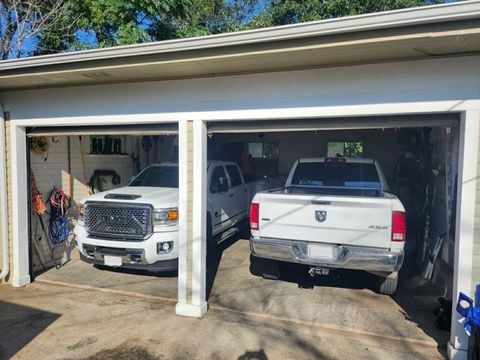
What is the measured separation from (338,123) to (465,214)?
159 cm

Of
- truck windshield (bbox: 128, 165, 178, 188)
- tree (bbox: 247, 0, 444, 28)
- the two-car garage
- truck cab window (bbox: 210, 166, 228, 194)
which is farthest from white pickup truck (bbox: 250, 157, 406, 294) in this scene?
tree (bbox: 247, 0, 444, 28)

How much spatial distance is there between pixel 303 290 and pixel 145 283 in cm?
253

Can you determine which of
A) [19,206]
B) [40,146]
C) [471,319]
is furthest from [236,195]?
[471,319]

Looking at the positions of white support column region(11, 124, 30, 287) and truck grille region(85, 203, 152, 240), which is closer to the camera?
truck grille region(85, 203, 152, 240)

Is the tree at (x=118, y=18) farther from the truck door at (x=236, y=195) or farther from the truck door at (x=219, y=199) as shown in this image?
the truck door at (x=219, y=199)

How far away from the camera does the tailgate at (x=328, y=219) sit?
14.8 feet

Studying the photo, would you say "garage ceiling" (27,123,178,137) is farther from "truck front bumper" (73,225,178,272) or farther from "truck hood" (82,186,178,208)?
"truck front bumper" (73,225,178,272)

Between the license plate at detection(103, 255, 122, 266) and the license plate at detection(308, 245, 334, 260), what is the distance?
2.84 m

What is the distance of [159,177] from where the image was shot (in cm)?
696

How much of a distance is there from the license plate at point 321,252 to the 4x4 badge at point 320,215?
0.35 m

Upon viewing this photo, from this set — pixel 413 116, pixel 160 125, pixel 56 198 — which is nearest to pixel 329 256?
pixel 413 116

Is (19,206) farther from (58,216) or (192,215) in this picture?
(192,215)

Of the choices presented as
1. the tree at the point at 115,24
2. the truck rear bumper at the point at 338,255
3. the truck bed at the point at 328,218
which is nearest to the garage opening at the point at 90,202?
the truck rear bumper at the point at 338,255

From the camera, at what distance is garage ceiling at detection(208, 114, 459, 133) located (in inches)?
151
